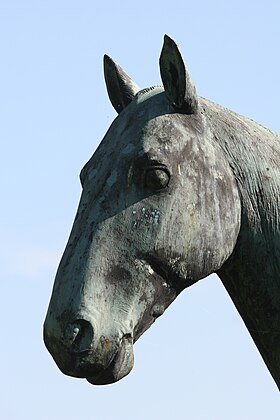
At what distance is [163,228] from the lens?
18.6 feet

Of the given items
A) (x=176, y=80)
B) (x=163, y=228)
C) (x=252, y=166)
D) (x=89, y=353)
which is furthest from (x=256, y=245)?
(x=89, y=353)

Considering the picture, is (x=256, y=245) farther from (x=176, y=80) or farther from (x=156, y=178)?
(x=176, y=80)

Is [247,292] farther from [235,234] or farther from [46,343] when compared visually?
[46,343]

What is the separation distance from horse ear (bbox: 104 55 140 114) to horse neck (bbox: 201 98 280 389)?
0.54 metres

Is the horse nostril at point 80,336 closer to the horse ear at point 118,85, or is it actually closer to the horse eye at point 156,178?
the horse eye at point 156,178

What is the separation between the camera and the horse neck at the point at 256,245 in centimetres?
588

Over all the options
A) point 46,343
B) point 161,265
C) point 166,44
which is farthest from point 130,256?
point 166,44

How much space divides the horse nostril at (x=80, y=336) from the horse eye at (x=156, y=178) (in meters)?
0.67

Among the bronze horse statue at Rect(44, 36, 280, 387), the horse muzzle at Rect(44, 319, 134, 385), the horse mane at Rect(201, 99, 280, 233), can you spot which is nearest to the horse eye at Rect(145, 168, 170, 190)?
the bronze horse statue at Rect(44, 36, 280, 387)

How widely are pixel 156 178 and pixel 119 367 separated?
0.78 metres

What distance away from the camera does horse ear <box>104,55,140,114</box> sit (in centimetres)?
643

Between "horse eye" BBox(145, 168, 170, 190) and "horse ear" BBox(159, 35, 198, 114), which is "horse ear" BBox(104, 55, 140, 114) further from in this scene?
"horse eye" BBox(145, 168, 170, 190)

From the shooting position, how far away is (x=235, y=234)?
581cm

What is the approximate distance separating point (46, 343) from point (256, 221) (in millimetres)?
1044
